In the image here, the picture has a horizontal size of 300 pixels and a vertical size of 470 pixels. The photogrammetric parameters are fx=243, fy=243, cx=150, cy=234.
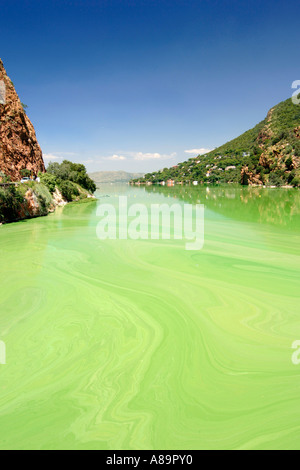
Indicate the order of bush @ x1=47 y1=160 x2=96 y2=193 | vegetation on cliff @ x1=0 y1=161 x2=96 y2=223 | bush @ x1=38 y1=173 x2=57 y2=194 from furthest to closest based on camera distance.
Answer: bush @ x1=47 y1=160 x2=96 y2=193 < bush @ x1=38 y1=173 x2=57 y2=194 < vegetation on cliff @ x1=0 y1=161 x2=96 y2=223

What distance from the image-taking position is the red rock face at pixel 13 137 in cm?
2333

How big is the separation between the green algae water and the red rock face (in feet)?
69.9

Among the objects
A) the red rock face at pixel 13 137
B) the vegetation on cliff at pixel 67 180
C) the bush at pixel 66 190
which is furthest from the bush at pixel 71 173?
the red rock face at pixel 13 137

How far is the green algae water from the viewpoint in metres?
2.19

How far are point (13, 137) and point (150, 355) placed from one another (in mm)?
28111

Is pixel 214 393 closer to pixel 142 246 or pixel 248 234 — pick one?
pixel 142 246

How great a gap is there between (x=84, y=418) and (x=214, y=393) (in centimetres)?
133

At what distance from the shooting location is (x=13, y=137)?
973 inches

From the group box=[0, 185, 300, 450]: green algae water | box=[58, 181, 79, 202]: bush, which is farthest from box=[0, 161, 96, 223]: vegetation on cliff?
box=[0, 185, 300, 450]: green algae water

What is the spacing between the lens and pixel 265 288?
16.7ft

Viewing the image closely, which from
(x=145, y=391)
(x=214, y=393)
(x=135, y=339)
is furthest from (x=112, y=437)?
(x=135, y=339)

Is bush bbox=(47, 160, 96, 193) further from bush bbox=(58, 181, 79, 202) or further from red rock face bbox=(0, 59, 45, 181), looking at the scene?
red rock face bbox=(0, 59, 45, 181)

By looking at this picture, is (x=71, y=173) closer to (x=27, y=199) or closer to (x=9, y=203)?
(x=27, y=199)

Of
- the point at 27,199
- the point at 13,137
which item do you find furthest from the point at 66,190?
the point at 27,199
